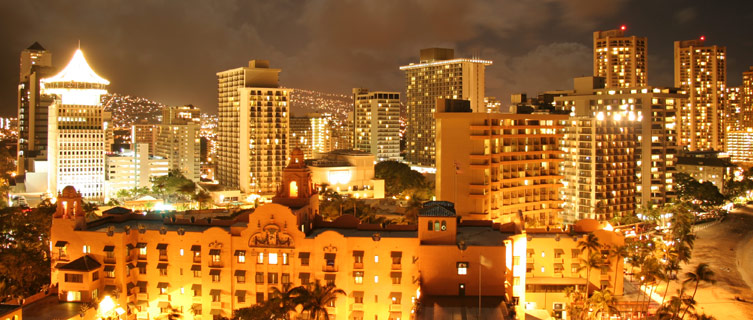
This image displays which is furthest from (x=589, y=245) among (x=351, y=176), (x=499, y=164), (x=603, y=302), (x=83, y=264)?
(x=351, y=176)

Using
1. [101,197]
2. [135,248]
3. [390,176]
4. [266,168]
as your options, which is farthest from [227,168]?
[135,248]

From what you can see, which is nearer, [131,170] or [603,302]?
[603,302]

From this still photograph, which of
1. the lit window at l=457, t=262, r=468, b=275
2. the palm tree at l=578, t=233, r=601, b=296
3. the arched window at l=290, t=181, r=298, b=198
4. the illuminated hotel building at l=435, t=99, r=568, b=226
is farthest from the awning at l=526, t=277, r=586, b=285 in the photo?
the illuminated hotel building at l=435, t=99, r=568, b=226

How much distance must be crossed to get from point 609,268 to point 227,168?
375 ft

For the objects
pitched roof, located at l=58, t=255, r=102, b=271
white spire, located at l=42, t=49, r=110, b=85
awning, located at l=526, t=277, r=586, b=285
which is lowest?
awning, located at l=526, t=277, r=586, b=285

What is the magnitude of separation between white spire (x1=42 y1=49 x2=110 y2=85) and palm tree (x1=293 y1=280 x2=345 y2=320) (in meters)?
118

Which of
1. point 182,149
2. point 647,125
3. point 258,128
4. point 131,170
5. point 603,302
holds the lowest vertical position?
point 603,302

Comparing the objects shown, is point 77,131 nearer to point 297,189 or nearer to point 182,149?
point 182,149

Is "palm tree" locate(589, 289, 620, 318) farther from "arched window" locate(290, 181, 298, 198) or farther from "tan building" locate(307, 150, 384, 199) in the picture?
"tan building" locate(307, 150, 384, 199)

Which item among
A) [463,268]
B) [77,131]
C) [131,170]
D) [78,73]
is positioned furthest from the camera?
[131,170]

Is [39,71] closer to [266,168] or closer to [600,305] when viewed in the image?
[266,168]

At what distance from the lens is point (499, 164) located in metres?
93.1

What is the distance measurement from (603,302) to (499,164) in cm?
4082

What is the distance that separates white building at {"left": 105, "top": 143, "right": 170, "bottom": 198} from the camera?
152 meters
